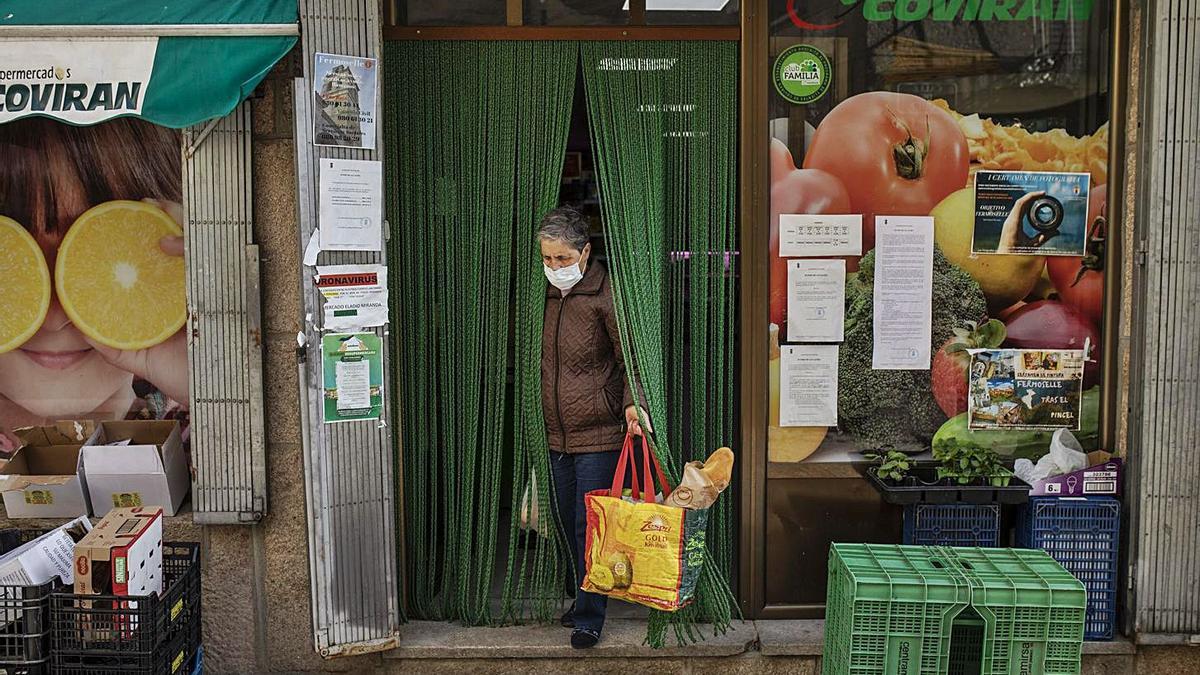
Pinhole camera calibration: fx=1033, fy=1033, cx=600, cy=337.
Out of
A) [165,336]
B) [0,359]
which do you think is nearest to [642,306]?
[165,336]

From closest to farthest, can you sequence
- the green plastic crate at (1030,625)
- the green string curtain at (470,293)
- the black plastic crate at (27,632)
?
the black plastic crate at (27,632) → the green plastic crate at (1030,625) → the green string curtain at (470,293)

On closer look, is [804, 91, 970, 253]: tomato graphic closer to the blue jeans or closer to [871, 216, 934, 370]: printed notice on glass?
[871, 216, 934, 370]: printed notice on glass

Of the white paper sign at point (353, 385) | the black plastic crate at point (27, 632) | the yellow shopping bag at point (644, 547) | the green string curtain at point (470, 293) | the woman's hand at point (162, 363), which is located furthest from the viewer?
the woman's hand at point (162, 363)

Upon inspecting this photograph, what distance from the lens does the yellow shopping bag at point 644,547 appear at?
4039mm

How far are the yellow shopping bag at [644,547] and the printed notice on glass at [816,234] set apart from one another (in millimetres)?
1203

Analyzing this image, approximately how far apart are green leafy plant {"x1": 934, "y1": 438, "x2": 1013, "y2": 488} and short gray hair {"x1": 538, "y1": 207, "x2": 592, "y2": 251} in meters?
1.88

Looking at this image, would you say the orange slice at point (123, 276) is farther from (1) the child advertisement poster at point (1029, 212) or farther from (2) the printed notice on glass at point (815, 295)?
(1) the child advertisement poster at point (1029, 212)

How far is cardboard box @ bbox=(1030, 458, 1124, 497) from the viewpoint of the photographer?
4602 mm

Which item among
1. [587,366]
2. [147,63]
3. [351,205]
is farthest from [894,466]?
[147,63]

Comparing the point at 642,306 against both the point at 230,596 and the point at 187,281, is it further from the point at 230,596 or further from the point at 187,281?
the point at 230,596

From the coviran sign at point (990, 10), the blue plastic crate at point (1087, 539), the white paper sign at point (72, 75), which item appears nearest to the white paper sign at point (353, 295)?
the white paper sign at point (72, 75)

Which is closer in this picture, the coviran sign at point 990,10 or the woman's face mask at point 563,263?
the woman's face mask at point 563,263

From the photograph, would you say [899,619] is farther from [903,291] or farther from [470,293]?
[470,293]

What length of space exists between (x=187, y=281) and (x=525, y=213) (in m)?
1.47
